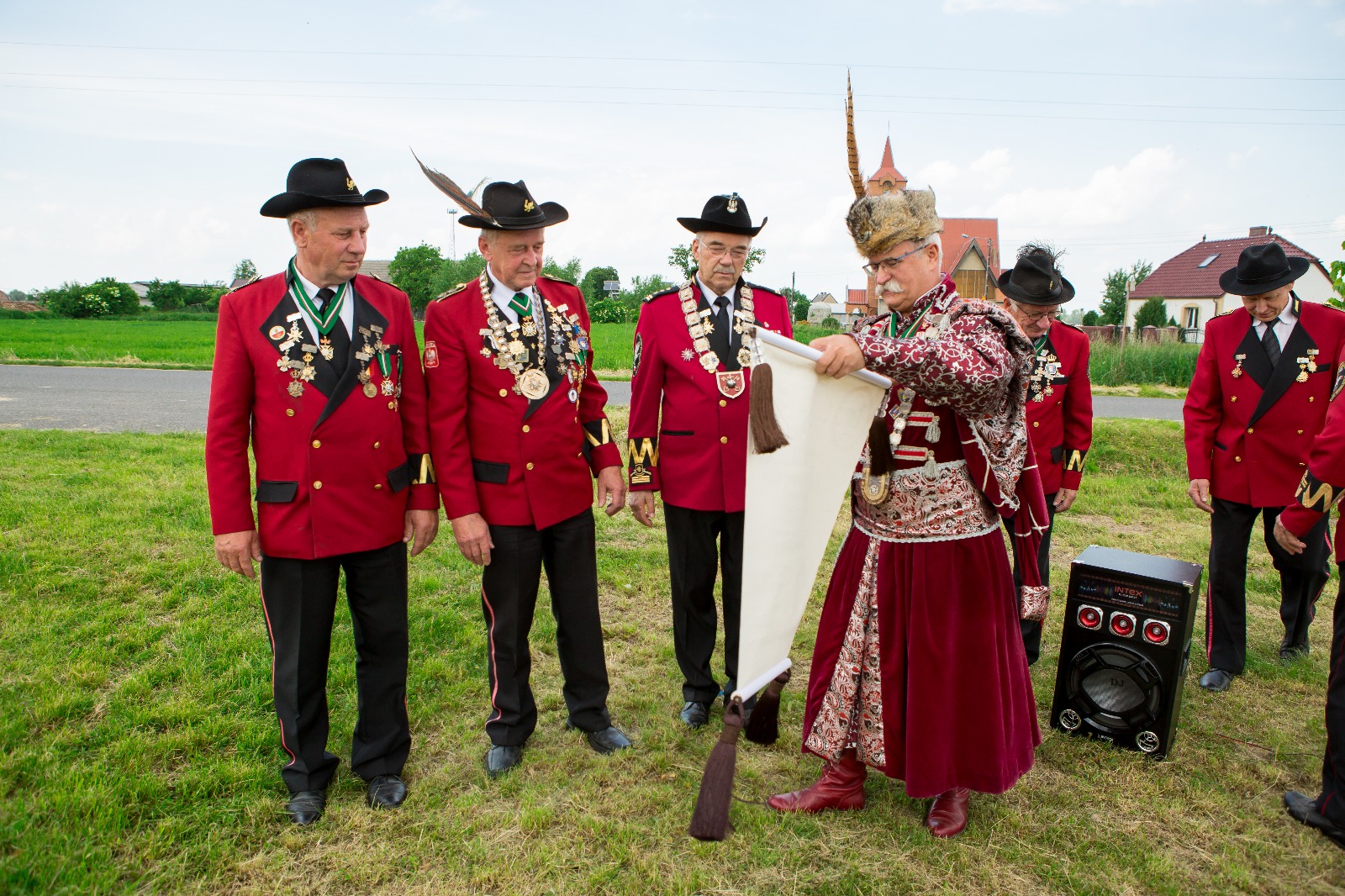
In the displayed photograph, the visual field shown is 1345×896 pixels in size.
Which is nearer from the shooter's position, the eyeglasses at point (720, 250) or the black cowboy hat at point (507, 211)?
the black cowboy hat at point (507, 211)

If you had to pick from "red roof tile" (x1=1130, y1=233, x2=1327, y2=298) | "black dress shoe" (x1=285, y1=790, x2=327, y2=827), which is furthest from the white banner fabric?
"red roof tile" (x1=1130, y1=233, x2=1327, y2=298)

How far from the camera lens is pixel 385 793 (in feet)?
10.5

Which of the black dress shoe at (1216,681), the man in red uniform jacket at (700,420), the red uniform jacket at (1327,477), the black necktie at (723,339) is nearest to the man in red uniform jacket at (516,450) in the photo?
the man in red uniform jacket at (700,420)

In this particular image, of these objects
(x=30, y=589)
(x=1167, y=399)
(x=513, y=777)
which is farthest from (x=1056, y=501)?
(x=1167, y=399)

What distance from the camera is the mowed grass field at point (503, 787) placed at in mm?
2801

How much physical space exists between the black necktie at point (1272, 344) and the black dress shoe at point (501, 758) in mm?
4420

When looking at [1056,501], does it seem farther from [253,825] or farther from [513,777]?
[253,825]

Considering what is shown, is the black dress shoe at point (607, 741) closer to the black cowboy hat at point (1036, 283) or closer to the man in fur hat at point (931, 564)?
the man in fur hat at point (931, 564)

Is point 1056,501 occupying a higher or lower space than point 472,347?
lower

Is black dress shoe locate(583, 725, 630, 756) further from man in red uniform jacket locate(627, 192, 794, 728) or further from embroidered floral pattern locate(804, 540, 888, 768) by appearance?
embroidered floral pattern locate(804, 540, 888, 768)

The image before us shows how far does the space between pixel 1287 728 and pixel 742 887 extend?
299 centimetres

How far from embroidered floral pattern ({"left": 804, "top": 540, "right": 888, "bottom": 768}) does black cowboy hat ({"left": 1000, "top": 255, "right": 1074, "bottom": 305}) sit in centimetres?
207

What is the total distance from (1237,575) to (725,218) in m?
3.46

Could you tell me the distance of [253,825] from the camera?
3006 mm
